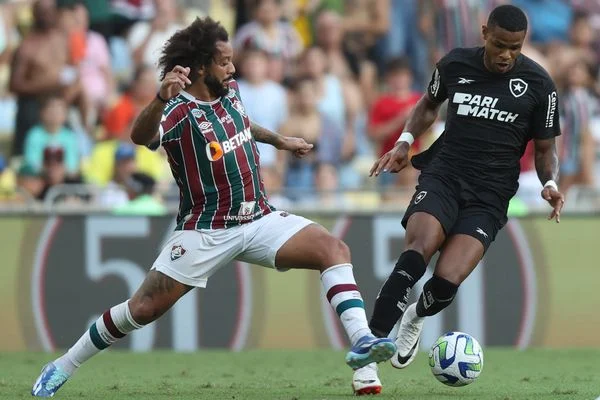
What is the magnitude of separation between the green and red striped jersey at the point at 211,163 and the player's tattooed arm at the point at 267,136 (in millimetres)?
273

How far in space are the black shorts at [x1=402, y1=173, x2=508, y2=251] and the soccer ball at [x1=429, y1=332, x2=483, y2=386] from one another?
680 mm

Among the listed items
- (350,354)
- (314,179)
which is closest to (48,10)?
(314,179)

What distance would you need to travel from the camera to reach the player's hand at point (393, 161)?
28.5 feet

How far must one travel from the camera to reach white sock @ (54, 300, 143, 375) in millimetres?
8523

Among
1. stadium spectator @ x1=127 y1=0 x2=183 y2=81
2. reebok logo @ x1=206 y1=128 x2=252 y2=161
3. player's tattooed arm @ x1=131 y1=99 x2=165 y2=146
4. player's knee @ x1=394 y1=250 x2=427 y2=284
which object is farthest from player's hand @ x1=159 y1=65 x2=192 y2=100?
stadium spectator @ x1=127 y1=0 x2=183 y2=81

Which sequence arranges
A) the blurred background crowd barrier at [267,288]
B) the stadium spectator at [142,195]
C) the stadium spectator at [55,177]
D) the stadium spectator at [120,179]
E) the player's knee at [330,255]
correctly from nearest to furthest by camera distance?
1. the player's knee at [330,255]
2. the blurred background crowd barrier at [267,288]
3. the stadium spectator at [142,195]
4. the stadium spectator at [55,177]
5. the stadium spectator at [120,179]

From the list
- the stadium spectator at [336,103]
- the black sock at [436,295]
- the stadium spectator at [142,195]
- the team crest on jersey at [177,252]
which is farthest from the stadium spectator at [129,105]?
the black sock at [436,295]

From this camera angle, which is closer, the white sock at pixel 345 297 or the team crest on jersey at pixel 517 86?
the white sock at pixel 345 297

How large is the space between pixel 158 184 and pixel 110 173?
24.9 inches

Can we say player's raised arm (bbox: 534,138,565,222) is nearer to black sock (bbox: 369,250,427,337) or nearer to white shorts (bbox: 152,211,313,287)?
black sock (bbox: 369,250,427,337)

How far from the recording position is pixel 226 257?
8.54 metres

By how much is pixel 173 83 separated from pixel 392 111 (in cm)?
761

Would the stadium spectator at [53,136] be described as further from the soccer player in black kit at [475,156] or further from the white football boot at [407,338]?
the soccer player in black kit at [475,156]

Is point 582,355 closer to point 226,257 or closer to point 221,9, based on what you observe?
point 226,257
